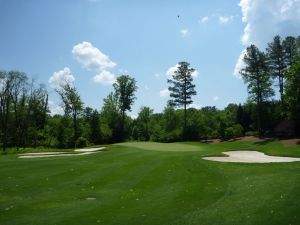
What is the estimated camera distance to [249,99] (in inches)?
2382

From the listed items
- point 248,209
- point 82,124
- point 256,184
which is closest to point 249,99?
point 82,124

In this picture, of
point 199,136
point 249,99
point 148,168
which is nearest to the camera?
point 148,168

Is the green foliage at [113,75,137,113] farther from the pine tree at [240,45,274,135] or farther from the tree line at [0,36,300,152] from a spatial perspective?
the pine tree at [240,45,274,135]

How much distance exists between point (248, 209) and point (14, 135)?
2693 inches

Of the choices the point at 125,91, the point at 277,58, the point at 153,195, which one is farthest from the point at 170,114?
the point at 153,195

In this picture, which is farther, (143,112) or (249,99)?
(143,112)

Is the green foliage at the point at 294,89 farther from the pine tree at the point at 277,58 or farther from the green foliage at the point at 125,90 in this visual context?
the green foliage at the point at 125,90

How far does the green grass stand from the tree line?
106 feet

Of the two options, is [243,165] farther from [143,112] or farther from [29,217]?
[143,112]

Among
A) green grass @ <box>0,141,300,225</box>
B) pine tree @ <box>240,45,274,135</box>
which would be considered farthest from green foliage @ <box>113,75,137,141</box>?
green grass @ <box>0,141,300,225</box>

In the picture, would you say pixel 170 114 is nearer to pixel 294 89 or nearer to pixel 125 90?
pixel 125 90

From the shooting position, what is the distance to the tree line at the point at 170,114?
57.8 meters

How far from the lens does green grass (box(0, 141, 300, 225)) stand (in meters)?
10.0

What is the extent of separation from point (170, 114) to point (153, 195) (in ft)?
247
